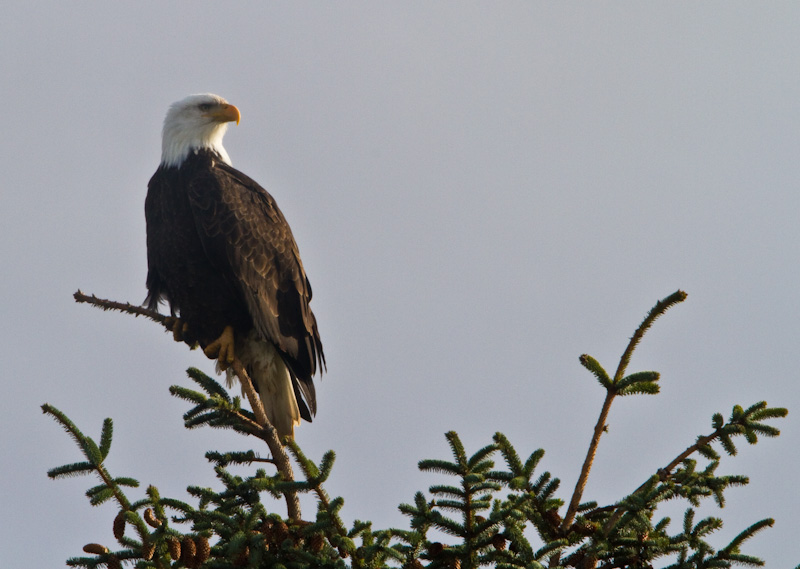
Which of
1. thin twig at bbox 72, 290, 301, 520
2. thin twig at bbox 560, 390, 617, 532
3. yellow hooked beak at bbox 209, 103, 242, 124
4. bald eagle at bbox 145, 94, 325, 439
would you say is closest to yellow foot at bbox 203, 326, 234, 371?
bald eagle at bbox 145, 94, 325, 439

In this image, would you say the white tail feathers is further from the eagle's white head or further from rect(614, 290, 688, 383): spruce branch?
rect(614, 290, 688, 383): spruce branch

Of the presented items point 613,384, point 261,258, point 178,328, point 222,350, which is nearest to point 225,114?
point 261,258

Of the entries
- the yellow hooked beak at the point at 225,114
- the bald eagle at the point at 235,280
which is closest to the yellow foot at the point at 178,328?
the bald eagle at the point at 235,280

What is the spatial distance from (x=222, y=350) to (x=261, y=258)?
59cm

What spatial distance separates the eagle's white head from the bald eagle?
239mm

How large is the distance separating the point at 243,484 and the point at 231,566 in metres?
0.33

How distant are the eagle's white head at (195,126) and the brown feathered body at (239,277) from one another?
35 cm

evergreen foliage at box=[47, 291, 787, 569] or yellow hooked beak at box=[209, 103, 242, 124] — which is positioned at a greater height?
yellow hooked beak at box=[209, 103, 242, 124]

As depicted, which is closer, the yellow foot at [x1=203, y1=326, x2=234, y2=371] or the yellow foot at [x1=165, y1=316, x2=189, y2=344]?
the yellow foot at [x1=203, y1=326, x2=234, y2=371]

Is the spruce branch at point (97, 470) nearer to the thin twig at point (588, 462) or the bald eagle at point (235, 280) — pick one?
the thin twig at point (588, 462)

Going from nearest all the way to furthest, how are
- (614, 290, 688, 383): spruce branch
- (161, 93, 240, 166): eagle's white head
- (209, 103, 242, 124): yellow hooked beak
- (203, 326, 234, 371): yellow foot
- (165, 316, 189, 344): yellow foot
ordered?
(614, 290, 688, 383): spruce branch < (203, 326, 234, 371): yellow foot < (165, 316, 189, 344): yellow foot < (161, 93, 240, 166): eagle's white head < (209, 103, 242, 124): yellow hooked beak

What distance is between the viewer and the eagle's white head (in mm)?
6043

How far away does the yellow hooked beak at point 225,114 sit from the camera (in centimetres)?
628

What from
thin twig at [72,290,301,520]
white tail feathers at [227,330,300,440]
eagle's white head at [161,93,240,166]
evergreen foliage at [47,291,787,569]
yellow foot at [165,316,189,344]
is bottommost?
evergreen foliage at [47,291,787,569]
